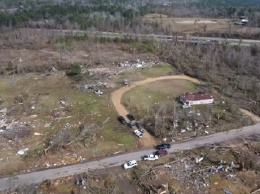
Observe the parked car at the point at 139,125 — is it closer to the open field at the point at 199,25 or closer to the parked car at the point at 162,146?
the parked car at the point at 162,146

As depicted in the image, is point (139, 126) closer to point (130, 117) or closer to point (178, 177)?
point (130, 117)

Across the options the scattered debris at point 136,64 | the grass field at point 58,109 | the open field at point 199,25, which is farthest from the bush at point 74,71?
the open field at point 199,25

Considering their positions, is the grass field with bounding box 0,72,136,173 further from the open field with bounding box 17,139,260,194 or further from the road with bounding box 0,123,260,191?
the open field with bounding box 17,139,260,194

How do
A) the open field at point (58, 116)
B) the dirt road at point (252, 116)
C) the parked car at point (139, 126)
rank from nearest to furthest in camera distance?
the open field at point (58, 116), the parked car at point (139, 126), the dirt road at point (252, 116)

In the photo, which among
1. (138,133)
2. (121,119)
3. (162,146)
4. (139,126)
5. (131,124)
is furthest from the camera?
(121,119)

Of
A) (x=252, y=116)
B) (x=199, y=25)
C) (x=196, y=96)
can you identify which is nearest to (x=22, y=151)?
(x=196, y=96)
